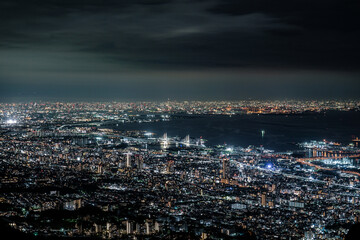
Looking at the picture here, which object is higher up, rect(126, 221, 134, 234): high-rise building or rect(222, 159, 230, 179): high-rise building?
rect(222, 159, 230, 179): high-rise building

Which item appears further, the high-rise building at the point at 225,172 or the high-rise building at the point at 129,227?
the high-rise building at the point at 225,172

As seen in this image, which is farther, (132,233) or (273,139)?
(273,139)

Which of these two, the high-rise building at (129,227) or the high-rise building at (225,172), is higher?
the high-rise building at (225,172)

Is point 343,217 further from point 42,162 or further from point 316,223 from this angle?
point 42,162

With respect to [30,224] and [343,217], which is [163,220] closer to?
[30,224]

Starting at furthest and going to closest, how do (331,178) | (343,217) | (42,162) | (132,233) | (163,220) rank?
(42,162), (331,178), (343,217), (163,220), (132,233)

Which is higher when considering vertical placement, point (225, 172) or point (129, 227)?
point (225, 172)

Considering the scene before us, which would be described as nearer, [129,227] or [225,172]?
[129,227]

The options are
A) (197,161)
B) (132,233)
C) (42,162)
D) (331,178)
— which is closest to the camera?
(132,233)

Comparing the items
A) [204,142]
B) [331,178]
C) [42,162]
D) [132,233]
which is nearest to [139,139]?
[204,142]

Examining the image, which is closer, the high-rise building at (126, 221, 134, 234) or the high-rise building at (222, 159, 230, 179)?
the high-rise building at (126, 221, 134, 234)
